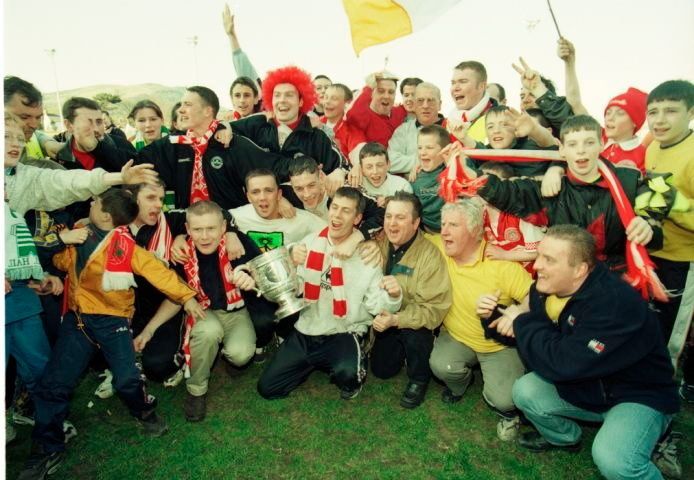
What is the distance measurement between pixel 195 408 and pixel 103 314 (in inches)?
44.5

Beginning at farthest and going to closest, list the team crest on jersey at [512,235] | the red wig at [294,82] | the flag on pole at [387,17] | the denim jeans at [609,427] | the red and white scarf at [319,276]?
1. the red wig at [294,82]
2. the flag on pole at [387,17]
3. the red and white scarf at [319,276]
4. the team crest on jersey at [512,235]
5. the denim jeans at [609,427]

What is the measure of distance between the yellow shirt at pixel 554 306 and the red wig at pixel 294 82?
3647mm

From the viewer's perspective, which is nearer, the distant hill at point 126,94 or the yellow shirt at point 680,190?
the yellow shirt at point 680,190

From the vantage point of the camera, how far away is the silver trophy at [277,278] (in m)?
3.94

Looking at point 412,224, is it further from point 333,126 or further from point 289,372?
point 333,126

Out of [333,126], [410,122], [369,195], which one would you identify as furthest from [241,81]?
[369,195]

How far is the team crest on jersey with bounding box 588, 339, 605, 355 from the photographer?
288cm

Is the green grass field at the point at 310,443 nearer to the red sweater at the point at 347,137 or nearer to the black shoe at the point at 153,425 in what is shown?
the black shoe at the point at 153,425

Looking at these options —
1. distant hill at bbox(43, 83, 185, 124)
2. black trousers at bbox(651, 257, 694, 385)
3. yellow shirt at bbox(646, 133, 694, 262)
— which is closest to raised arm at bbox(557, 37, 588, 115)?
yellow shirt at bbox(646, 133, 694, 262)

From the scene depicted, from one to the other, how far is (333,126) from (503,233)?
136 inches

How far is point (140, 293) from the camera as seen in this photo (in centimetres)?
435

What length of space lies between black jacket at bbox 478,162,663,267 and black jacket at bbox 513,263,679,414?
0.64m

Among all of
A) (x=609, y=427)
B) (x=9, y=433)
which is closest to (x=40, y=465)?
(x=9, y=433)

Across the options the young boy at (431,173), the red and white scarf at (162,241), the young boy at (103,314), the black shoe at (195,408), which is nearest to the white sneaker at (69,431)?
the young boy at (103,314)
